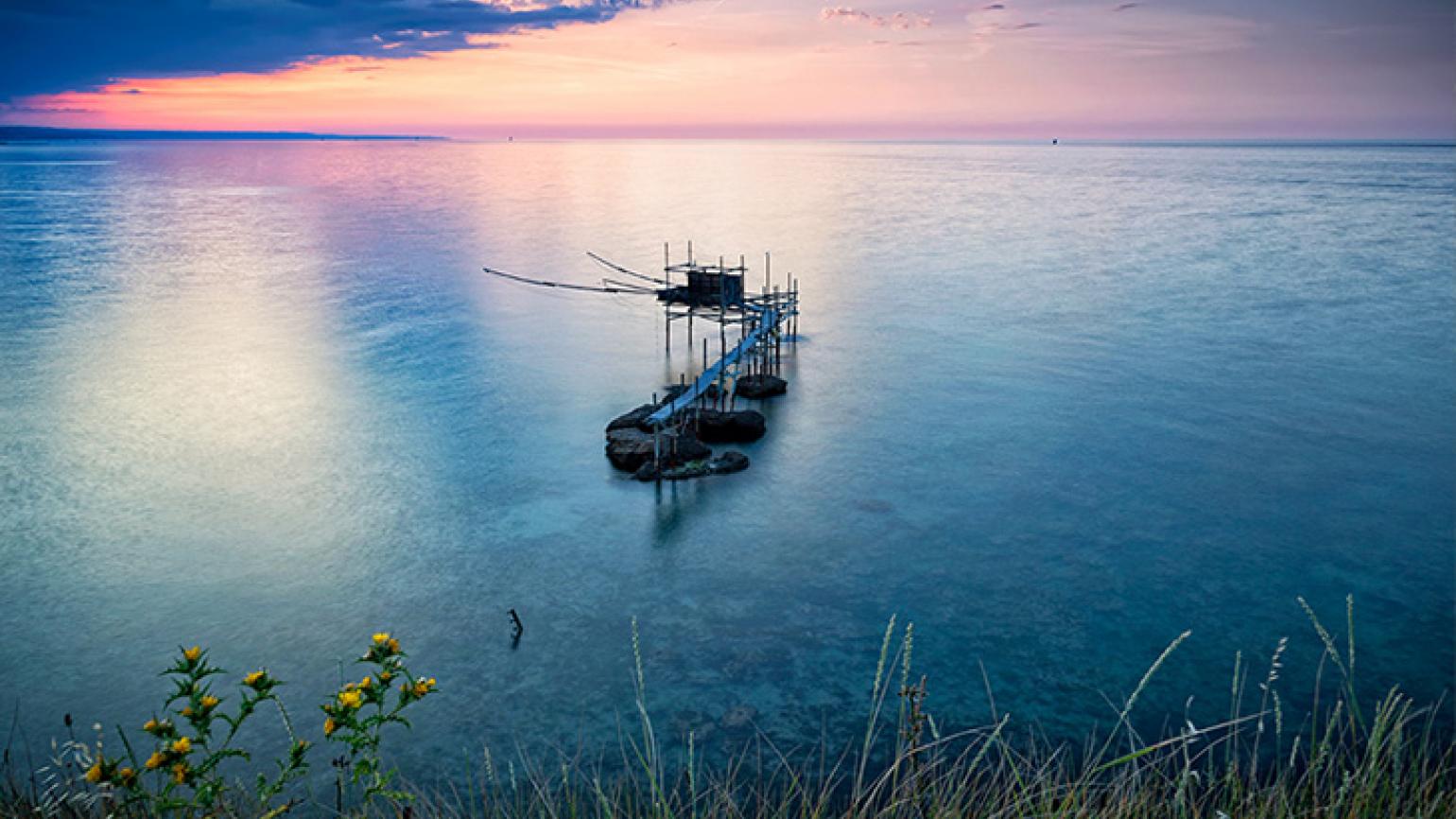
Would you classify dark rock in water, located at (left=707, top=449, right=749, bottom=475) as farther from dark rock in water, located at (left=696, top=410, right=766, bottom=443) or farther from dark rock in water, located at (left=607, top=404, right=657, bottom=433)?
dark rock in water, located at (left=607, top=404, right=657, bottom=433)

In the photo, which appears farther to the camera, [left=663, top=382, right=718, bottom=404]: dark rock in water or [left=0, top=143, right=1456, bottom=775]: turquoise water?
[left=663, top=382, right=718, bottom=404]: dark rock in water

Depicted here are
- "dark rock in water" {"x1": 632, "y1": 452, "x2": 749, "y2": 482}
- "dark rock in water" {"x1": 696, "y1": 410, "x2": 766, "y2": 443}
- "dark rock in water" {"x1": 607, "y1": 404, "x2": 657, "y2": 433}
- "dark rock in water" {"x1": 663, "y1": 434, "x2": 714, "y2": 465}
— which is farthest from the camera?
"dark rock in water" {"x1": 696, "y1": 410, "x2": 766, "y2": 443}

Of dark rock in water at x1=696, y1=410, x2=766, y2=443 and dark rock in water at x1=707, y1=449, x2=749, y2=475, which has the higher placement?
dark rock in water at x1=696, y1=410, x2=766, y2=443

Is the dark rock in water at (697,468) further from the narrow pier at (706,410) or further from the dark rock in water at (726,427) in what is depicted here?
the dark rock in water at (726,427)

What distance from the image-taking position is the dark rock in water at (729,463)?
1784 cm

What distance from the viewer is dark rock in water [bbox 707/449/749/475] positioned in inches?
703

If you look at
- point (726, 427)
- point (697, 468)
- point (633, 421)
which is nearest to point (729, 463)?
point (697, 468)

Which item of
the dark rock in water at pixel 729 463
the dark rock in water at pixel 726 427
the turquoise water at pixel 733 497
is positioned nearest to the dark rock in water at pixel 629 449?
the turquoise water at pixel 733 497

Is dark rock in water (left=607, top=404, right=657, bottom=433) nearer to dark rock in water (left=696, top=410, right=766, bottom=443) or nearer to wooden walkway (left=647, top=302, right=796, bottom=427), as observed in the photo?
wooden walkway (left=647, top=302, right=796, bottom=427)

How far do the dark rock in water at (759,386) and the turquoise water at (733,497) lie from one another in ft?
4.17

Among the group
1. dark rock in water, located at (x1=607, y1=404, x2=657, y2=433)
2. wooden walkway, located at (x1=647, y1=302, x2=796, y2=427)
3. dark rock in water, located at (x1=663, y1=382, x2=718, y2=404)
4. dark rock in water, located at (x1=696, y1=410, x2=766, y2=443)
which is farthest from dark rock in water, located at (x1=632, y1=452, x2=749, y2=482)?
dark rock in water, located at (x1=663, y1=382, x2=718, y2=404)

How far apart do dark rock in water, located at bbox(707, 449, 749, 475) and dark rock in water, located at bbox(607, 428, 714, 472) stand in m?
0.29

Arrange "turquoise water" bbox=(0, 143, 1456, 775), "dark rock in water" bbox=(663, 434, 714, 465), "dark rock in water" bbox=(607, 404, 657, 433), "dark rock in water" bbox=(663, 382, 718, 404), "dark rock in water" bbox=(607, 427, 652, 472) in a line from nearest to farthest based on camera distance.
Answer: "turquoise water" bbox=(0, 143, 1456, 775)
"dark rock in water" bbox=(663, 434, 714, 465)
"dark rock in water" bbox=(607, 427, 652, 472)
"dark rock in water" bbox=(607, 404, 657, 433)
"dark rock in water" bbox=(663, 382, 718, 404)

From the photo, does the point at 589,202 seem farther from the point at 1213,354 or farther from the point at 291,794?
the point at 291,794
